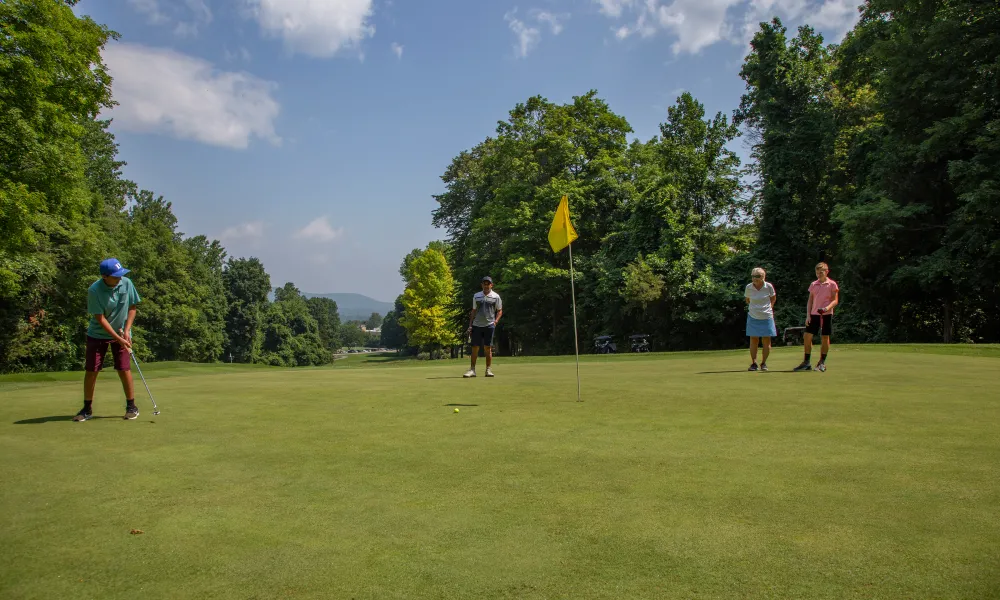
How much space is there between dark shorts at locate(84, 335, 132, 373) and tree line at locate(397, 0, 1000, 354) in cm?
2747

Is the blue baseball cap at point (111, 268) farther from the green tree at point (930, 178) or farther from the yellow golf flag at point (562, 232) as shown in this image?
the green tree at point (930, 178)

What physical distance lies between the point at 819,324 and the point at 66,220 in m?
29.2

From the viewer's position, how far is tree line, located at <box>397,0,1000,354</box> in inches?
1041

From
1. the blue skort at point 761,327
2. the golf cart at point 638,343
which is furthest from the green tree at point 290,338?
the blue skort at point 761,327

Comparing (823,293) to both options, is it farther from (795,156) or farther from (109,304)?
(795,156)

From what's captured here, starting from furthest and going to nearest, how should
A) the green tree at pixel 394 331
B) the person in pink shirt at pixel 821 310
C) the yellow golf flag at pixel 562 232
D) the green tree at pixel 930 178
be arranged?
1. the green tree at pixel 394 331
2. the green tree at pixel 930 178
3. the person in pink shirt at pixel 821 310
4. the yellow golf flag at pixel 562 232

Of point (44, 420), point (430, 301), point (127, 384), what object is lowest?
point (44, 420)

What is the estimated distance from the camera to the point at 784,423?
22.6 ft

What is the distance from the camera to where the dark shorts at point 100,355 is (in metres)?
8.27

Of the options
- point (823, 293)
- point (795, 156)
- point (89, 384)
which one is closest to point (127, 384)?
point (89, 384)

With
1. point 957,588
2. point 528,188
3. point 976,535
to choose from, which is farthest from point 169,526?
point 528,188

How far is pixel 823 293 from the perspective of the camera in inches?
521

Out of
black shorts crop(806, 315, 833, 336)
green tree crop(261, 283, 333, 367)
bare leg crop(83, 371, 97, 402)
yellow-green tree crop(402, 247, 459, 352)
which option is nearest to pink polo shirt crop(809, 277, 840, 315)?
black shorts crop(806, 315, 833, 336)

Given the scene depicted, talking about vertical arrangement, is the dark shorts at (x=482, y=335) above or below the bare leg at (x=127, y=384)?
above
